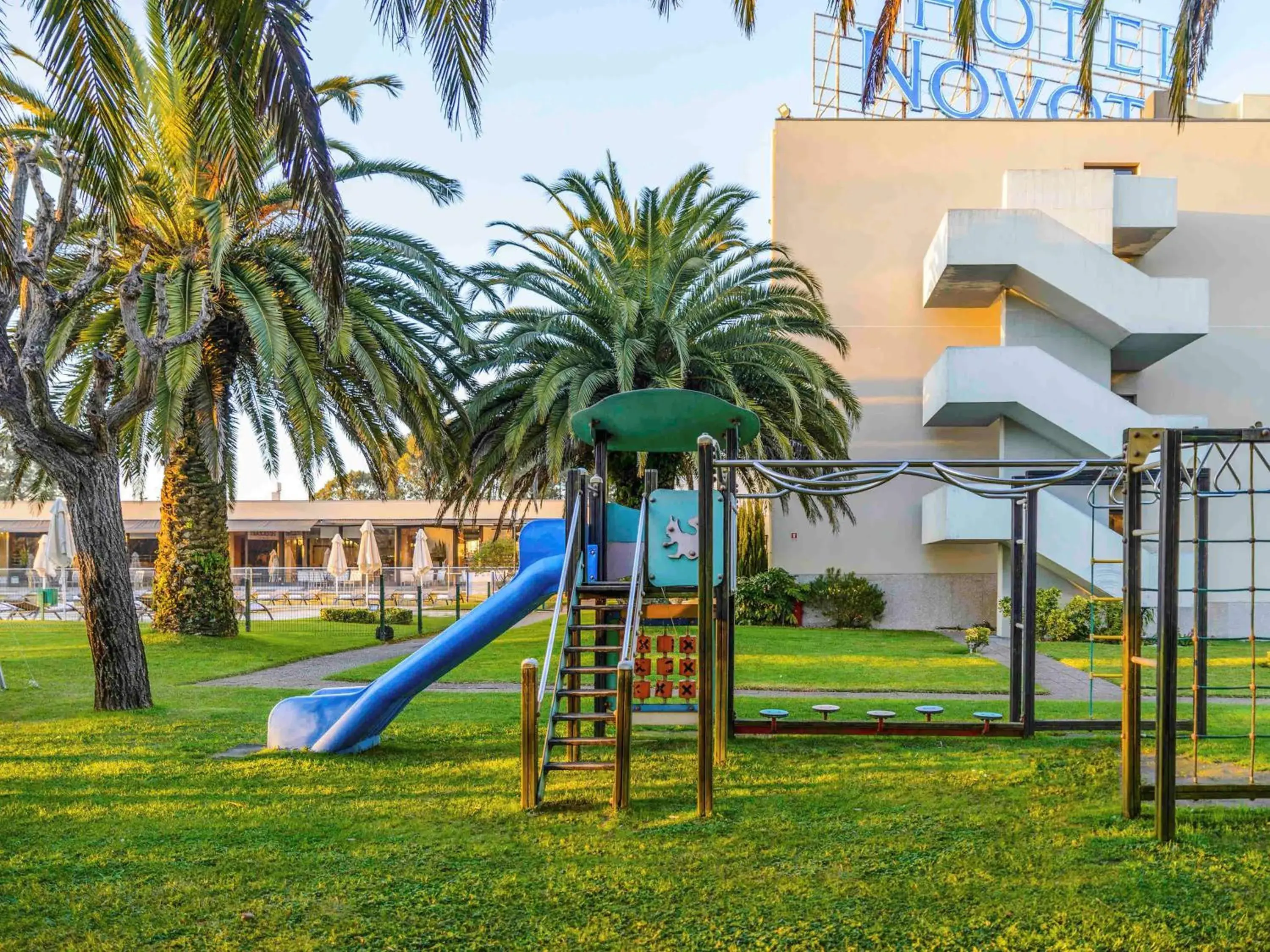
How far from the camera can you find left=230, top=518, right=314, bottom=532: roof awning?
4403cm

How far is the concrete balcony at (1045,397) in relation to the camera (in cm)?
2270

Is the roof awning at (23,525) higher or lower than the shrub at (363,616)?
higher

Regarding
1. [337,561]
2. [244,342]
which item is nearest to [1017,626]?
[244,342]

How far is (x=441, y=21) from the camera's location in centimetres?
702

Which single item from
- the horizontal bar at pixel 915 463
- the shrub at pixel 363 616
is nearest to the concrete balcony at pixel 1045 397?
the horizontal bar at pixel 915 463

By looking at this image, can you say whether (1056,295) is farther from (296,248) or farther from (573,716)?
(573,716)

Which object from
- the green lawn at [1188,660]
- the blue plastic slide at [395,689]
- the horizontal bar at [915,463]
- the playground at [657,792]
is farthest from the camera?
the green lawn at [1188,660]

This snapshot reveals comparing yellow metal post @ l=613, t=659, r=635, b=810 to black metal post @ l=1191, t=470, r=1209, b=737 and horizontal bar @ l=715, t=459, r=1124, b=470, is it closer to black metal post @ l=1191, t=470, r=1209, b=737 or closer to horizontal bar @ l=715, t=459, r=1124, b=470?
horizontal bar @ l=715, t=459, r=1124, b=470

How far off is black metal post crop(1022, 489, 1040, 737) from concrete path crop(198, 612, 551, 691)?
261 inches

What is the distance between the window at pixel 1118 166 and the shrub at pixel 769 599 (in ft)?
42.1

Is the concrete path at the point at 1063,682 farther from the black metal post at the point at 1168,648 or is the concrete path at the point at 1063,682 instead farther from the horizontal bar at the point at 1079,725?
the black metal post at the point at 1168,648

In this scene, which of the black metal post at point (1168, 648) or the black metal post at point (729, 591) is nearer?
the black metal post at point (1168, 648)

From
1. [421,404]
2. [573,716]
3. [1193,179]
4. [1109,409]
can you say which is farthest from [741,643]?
[1193,179]

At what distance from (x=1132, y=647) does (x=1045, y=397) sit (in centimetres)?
1678
